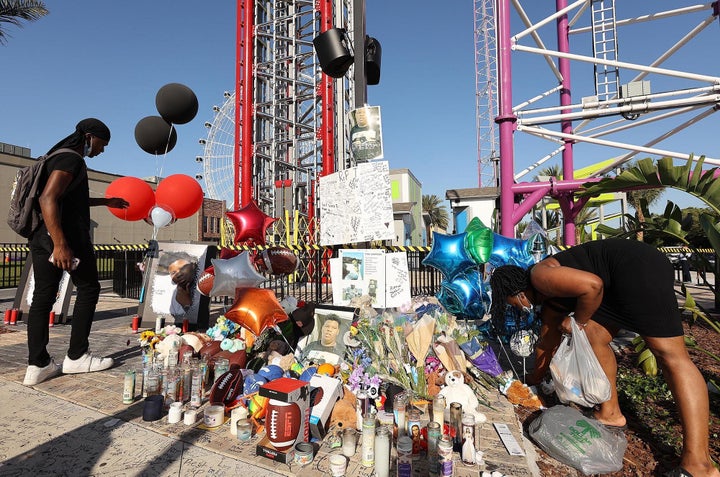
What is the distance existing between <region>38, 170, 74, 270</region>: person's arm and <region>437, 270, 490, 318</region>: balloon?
13.0ft

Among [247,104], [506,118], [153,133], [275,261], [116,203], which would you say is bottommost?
[275,261]

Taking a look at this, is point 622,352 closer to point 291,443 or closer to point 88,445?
point 291,443

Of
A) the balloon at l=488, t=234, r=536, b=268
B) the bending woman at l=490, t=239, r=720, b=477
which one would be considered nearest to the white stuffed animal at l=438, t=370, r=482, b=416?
the bending woman at l=490, t=239, r=720, b=477

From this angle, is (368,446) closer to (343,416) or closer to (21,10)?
(343,416)

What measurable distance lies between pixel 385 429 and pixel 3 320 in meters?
8.49

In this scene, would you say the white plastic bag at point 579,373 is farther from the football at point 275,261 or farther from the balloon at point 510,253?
the football at point 275,261

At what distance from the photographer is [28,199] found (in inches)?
130

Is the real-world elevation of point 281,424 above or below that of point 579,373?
below

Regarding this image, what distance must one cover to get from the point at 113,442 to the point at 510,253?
4399 millimetres

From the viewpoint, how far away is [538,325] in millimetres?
4008

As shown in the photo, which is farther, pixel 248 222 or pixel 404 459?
pixel 248 222

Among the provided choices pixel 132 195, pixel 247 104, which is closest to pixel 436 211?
pixel 247 104

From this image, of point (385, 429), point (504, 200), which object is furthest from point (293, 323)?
point (504, 200)

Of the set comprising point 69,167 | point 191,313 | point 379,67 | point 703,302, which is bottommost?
point 703,302
